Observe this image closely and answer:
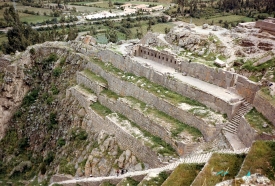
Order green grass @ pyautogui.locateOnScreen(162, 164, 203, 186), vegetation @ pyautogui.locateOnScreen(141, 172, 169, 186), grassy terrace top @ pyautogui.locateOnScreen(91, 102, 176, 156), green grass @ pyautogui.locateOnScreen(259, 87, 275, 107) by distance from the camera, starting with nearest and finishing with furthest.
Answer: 1. green grass @ pyautogui.locateOnScreen(162, 164, 203, 186)
2. vegetation @ pyautogui.locateOnScreen(141, 172, 169, 186)
3. green grass @ pyautogui.locateOnScreen(259, 87, 275, 107)
4. grassy terrace top @ pyautogui.locateOnScreen(91, 102, 176, 156)

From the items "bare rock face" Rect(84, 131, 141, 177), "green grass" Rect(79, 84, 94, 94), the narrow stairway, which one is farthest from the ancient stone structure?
"green grass" Rect(79, 84, 94, 94)

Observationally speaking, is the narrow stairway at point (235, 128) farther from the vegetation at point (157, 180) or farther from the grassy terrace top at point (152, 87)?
the vegetation at point (157, 180)

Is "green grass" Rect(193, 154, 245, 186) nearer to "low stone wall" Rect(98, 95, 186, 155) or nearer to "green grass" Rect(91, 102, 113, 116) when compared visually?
"low stone wall" Rect(98, 95, 186, 155)

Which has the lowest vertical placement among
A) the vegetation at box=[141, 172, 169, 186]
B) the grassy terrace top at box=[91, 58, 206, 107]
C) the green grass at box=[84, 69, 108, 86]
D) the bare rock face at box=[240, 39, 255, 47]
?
the vegetation at box=[141, 172, 169, 186]

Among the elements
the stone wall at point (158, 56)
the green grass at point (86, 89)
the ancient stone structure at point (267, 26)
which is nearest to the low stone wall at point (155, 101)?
the green grass at point (86, 89)

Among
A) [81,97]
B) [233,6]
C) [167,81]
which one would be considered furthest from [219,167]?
[233,6]

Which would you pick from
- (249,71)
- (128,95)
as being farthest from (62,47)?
(249,71)

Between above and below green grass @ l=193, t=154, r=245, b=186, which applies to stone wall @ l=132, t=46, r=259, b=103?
above
